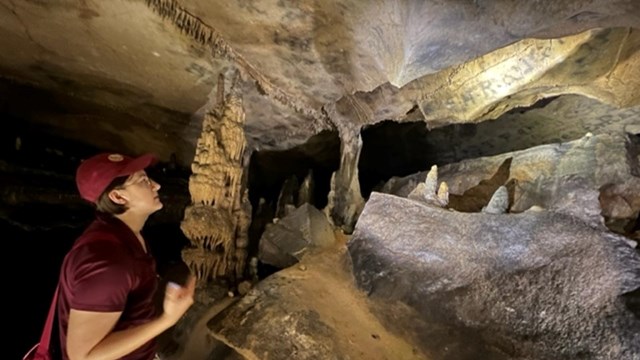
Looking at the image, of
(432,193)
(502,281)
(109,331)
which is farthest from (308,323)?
(109,331)

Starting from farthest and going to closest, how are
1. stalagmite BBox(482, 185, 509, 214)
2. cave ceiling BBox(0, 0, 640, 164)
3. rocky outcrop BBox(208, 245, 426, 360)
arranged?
stalagmite BBox(482, 185, 509, 214)
rocky outcrop BBox(208, 245, 426, 360)
cave ceiling BBox(0, 0, 640, 164)

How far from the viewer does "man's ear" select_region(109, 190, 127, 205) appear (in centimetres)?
170

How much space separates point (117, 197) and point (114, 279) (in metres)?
0.37

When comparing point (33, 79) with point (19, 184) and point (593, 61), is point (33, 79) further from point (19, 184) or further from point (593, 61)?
point (593, 61)

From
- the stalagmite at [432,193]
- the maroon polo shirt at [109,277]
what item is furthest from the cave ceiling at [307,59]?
the maroon polo shirt at [109,277]

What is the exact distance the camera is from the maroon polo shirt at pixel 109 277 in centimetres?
145

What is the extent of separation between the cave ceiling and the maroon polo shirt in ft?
7.15

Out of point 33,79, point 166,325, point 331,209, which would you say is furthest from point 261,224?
point 166,325

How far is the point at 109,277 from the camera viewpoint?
1.47m

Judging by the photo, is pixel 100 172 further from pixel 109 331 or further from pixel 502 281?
pixel 502 281

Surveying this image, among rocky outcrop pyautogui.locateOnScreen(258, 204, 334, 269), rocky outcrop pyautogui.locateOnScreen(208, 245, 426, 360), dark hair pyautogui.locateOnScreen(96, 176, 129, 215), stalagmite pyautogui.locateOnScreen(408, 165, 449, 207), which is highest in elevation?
stalagmite pyautogui.locateOnScreen(408, 165, 449, 207)

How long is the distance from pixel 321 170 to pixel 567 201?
5.26 meters

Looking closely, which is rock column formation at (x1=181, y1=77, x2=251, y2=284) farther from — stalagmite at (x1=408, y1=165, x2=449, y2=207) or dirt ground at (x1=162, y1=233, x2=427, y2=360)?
stalagmite at (x1=408, y1=165, x2=449, y2=207)

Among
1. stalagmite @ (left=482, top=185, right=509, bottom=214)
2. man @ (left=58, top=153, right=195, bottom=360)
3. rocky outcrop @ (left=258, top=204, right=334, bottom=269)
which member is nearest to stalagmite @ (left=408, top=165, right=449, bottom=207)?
stalagmite @ (left=482, top=185, right=509, bottom=214)
